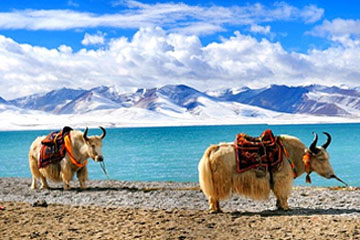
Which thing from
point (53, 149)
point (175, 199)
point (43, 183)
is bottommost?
point (175, 199)

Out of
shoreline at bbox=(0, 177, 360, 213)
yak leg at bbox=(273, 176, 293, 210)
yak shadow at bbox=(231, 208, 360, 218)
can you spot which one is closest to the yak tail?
yak shadow at bbox=(231, 208, 360, 218)

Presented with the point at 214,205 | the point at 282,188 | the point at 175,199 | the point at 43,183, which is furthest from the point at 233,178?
the point at 43,183

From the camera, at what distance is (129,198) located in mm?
8141

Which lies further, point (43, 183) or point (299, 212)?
point (43, 183)

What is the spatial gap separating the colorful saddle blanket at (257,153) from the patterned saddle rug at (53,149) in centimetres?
422

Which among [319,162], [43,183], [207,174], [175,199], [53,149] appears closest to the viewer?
[207,174]

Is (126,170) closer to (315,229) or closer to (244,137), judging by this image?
(244,137)

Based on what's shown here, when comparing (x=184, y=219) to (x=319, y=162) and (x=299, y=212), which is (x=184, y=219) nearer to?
(x=299, y=212)

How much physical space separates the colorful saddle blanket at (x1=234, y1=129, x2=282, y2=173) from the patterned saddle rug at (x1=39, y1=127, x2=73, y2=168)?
4.22 meters

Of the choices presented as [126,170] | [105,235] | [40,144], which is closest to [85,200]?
[40,144]

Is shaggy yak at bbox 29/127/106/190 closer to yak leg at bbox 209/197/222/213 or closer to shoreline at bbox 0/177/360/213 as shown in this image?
shoreline at bbox 0/177/360/213

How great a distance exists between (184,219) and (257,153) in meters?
1.37

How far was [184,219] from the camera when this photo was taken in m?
5.76

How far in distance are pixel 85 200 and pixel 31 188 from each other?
247 cm
